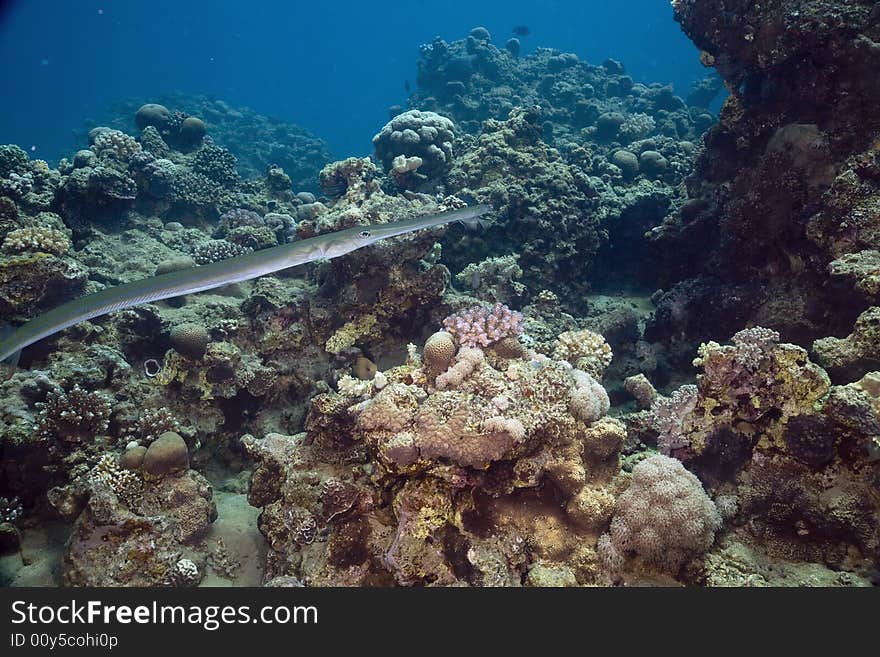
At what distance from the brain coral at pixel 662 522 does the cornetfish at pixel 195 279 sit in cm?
369

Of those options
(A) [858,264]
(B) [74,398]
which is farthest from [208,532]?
(A) [858,264]

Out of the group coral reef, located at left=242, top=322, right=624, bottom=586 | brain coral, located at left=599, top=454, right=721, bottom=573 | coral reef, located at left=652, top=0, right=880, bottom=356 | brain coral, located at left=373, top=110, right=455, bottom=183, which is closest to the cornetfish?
coral reef, located at left=242, top=322, right=624, bottom=586

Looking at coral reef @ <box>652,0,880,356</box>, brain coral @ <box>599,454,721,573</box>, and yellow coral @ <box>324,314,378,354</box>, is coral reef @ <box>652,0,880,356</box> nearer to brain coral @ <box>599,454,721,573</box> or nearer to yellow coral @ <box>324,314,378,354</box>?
brain coral @ <box>599,454,721,573</box>

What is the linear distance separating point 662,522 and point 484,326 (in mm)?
2329

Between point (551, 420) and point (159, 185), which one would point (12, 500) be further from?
point (159, 185)

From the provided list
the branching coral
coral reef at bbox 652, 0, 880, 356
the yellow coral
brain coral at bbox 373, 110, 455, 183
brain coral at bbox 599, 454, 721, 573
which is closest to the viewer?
brain coral at bbox 599, 454, 721, 573

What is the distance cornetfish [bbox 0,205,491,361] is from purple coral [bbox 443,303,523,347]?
146 centimetres

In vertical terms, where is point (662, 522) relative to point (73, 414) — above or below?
below

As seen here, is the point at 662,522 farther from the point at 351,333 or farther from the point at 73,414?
the point at 73,414

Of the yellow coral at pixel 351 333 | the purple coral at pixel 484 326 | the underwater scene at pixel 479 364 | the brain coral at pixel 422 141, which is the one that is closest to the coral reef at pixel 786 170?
the underwater scene at pixel 479 364

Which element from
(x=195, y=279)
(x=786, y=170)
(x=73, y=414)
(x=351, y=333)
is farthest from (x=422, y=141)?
(x=73, y=414)

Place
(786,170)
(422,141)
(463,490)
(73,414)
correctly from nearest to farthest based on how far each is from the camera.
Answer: (463,490) → (73,414) → (786,170) → (422,141)

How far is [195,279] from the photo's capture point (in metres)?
4.99

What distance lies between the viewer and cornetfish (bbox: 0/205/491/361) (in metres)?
4.48
